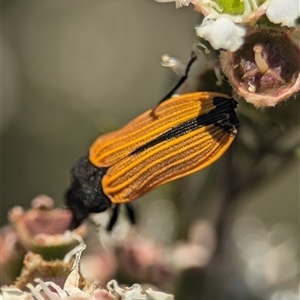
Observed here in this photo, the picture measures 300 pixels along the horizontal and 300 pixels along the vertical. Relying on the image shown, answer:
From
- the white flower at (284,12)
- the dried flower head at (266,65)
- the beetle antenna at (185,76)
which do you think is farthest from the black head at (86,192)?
the white flower at (284,12)

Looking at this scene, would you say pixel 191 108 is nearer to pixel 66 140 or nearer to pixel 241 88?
pixel 241 88

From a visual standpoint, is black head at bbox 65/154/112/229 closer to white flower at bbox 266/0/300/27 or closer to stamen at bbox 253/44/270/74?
stamen at bbox 253/44/270/74

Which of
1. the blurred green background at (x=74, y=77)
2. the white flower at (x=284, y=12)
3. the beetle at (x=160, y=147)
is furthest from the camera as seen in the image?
the blurred green background at (x=74, y=77)

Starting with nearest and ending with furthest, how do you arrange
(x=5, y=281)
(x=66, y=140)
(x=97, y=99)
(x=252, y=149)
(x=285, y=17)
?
1. (x=285, y=17)
2. (x=5, y=281)
3. (x=252, y=149)
4. (x=66, y=140)
5. (x=97, y=99)

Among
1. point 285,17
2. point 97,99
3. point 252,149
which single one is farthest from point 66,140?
point 285,17

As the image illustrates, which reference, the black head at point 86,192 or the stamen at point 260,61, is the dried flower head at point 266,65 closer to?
the stamen at point 260,61

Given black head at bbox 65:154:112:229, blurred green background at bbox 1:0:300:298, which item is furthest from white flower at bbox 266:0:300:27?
blurred green background at bbox 1:0:300:298
